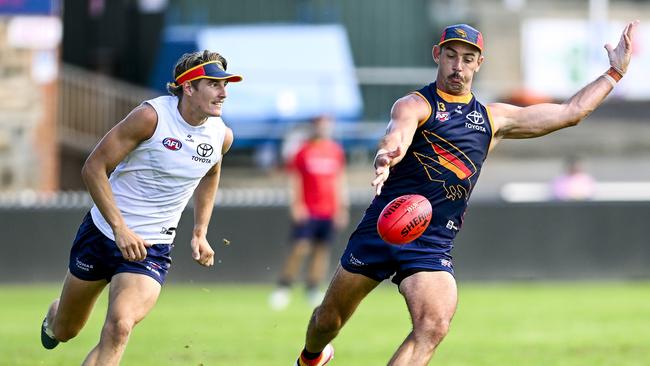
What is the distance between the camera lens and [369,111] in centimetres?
2903

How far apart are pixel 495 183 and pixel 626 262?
A: 612 cm

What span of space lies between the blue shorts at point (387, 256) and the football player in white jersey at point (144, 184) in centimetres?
110

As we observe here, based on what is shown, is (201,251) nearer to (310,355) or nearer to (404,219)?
(310,355)

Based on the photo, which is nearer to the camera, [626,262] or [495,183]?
[626,262]

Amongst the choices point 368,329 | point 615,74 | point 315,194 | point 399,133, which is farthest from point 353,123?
point 399,133

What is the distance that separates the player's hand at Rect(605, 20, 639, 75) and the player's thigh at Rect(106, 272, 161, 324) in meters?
3.38

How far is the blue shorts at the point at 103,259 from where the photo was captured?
29.8ft

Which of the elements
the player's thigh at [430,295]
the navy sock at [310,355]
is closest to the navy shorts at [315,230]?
the navy sock at [310,355]

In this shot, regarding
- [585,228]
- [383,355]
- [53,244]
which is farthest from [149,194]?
[585,228]

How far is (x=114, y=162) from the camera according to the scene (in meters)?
8.96

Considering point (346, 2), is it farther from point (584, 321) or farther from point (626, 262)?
point (584, 321)

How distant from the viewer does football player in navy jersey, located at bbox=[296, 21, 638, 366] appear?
8945 millimetres

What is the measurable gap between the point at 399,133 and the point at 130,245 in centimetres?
180

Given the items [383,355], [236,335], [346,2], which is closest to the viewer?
[383,355]
